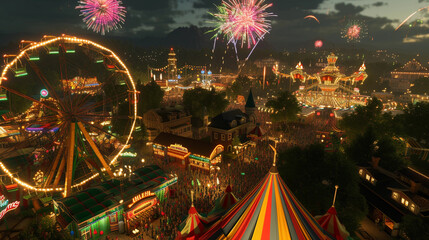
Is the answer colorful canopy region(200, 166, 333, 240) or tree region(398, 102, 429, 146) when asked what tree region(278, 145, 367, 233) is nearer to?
Answer: colorful canopy region(200, 166, 333, 240)

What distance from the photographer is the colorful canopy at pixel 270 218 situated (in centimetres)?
893

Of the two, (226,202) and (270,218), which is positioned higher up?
(270,218)

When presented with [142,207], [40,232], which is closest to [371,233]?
[142,207]

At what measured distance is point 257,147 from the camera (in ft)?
105

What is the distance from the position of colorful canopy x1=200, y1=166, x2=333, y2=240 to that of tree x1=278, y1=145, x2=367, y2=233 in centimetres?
529

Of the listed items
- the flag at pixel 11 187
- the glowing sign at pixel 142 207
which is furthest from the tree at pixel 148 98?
the glowing sign at pixel 142 207

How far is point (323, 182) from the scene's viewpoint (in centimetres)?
1577

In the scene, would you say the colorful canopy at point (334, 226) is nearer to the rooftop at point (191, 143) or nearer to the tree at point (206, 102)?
the rooftop at point (191, 143)

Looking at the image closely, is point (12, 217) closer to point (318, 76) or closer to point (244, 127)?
point (244, 127)

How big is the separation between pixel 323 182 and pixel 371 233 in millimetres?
5958

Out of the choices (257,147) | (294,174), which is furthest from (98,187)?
(257,147)

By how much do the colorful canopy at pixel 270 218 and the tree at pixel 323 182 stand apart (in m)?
5.29

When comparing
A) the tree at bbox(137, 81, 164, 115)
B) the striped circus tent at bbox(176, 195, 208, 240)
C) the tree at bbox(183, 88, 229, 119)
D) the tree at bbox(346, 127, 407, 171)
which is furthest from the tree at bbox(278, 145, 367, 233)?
the tree at bbox(137, 81, 164, 115)

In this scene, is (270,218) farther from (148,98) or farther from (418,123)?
(148,98)
